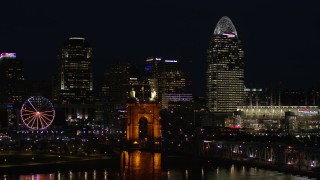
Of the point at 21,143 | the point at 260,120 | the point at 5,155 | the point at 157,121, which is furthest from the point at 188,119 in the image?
the point at 5,155

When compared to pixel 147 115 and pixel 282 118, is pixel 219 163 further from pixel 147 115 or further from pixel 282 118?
pixel 282 118

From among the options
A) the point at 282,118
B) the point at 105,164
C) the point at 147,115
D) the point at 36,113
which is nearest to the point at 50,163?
the point at 105,164

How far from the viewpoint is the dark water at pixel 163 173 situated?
71.8 meters

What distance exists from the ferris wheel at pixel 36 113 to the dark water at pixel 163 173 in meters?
37.4

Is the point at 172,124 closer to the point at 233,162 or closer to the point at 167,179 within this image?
the point at 233,162

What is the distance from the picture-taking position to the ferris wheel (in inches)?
4685

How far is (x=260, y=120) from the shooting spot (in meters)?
184

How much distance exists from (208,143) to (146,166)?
1807cm

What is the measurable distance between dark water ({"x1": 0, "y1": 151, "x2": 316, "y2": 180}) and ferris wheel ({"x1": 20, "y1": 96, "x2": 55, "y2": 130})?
37.4 m

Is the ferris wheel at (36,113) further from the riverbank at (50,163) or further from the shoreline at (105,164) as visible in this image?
the shoreline at (105,164)

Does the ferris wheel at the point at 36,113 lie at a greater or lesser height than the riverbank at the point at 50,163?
greater

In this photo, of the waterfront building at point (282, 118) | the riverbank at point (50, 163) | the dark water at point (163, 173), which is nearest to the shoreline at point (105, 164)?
the riverbank at point (50, 163)

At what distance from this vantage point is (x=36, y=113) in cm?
11944

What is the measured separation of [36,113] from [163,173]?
4921cm
